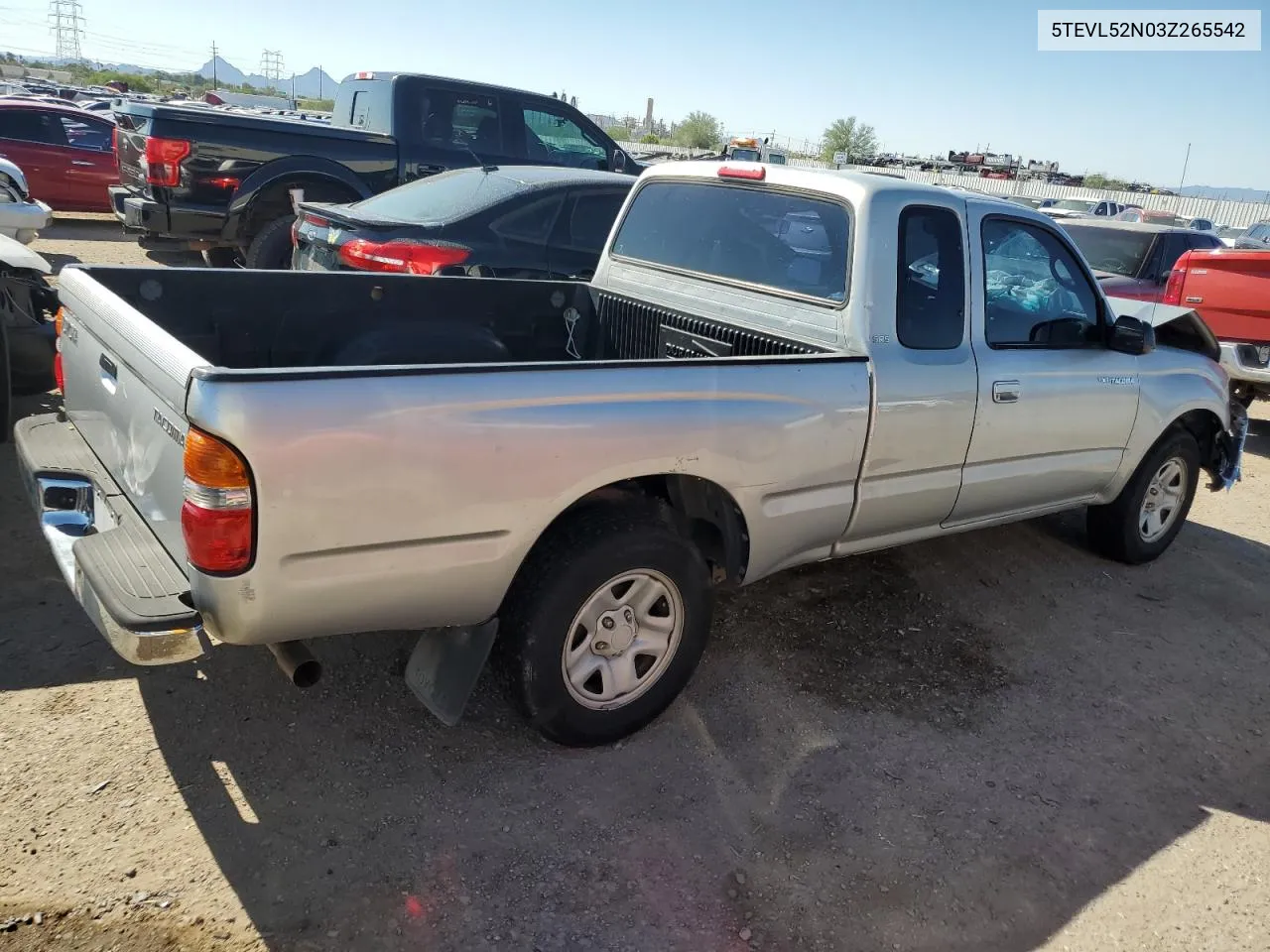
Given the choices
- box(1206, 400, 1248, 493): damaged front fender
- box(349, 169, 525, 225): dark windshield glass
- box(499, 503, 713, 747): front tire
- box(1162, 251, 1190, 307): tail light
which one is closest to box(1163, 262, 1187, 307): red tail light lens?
box(1162, 251, 1190, 307): tail light

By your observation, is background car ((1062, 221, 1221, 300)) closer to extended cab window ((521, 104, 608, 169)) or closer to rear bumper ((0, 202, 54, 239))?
extended cab window ((521, 104, 608, 169))

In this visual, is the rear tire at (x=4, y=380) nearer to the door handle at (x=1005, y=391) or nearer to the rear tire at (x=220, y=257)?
the door handle at (x=1005, y=391)

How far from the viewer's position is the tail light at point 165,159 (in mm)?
8727

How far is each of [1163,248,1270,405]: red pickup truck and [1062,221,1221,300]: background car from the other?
3.02 ft

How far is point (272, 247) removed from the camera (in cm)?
862

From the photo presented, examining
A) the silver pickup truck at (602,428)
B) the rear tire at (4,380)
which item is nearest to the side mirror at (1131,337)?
the silver pickup truck at (602,428)

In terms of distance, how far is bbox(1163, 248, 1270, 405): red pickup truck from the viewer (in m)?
7.98

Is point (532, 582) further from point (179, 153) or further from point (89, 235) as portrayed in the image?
point (89, 235)

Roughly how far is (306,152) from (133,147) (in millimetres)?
1929

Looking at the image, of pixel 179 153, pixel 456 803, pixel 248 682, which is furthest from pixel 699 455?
pixel 179 153

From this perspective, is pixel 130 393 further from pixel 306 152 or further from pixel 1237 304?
pixel 1237 304

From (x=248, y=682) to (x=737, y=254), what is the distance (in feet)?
8.56

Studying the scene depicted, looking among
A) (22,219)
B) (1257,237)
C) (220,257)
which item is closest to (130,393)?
(22,219)

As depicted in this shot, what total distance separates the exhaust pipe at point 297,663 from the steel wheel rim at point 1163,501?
14.5ft
